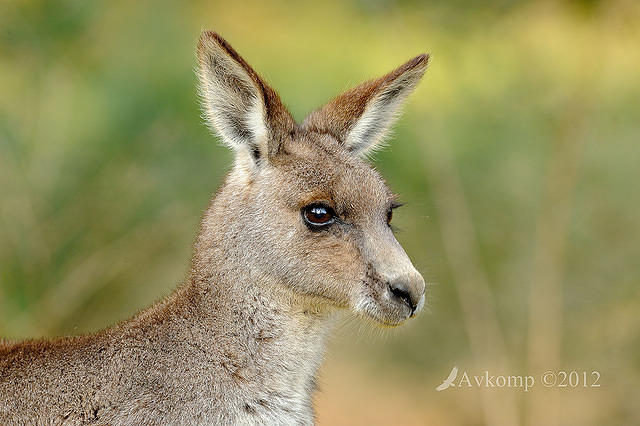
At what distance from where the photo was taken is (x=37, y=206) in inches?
403

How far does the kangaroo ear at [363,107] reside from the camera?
5988 millimetres

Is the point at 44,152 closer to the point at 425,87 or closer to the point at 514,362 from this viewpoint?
the point at 425,87

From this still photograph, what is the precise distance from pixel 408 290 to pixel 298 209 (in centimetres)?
80

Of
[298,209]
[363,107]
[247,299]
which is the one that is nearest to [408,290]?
[298,209]

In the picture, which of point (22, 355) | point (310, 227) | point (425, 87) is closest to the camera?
point (22, 355)

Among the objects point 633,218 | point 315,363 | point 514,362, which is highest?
point 633,218

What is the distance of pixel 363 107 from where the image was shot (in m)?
6.04

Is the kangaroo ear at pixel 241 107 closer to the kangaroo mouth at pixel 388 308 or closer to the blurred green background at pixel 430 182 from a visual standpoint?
the kangaroo mouth at pixel 388 308

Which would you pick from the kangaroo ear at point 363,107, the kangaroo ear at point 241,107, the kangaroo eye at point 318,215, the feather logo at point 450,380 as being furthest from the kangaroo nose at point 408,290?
the feather logo at point 450,380

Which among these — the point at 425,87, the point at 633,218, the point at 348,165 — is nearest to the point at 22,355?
the point at 348,165

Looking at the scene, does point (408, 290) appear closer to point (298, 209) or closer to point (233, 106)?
point (298, 209)

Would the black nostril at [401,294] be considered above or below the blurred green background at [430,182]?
below

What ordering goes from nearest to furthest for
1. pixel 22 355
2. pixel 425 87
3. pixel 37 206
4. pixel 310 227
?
pixel 22 355, pixel 310 227, pixel 37 206, pixel 425 87

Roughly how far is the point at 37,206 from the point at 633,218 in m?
7.11
